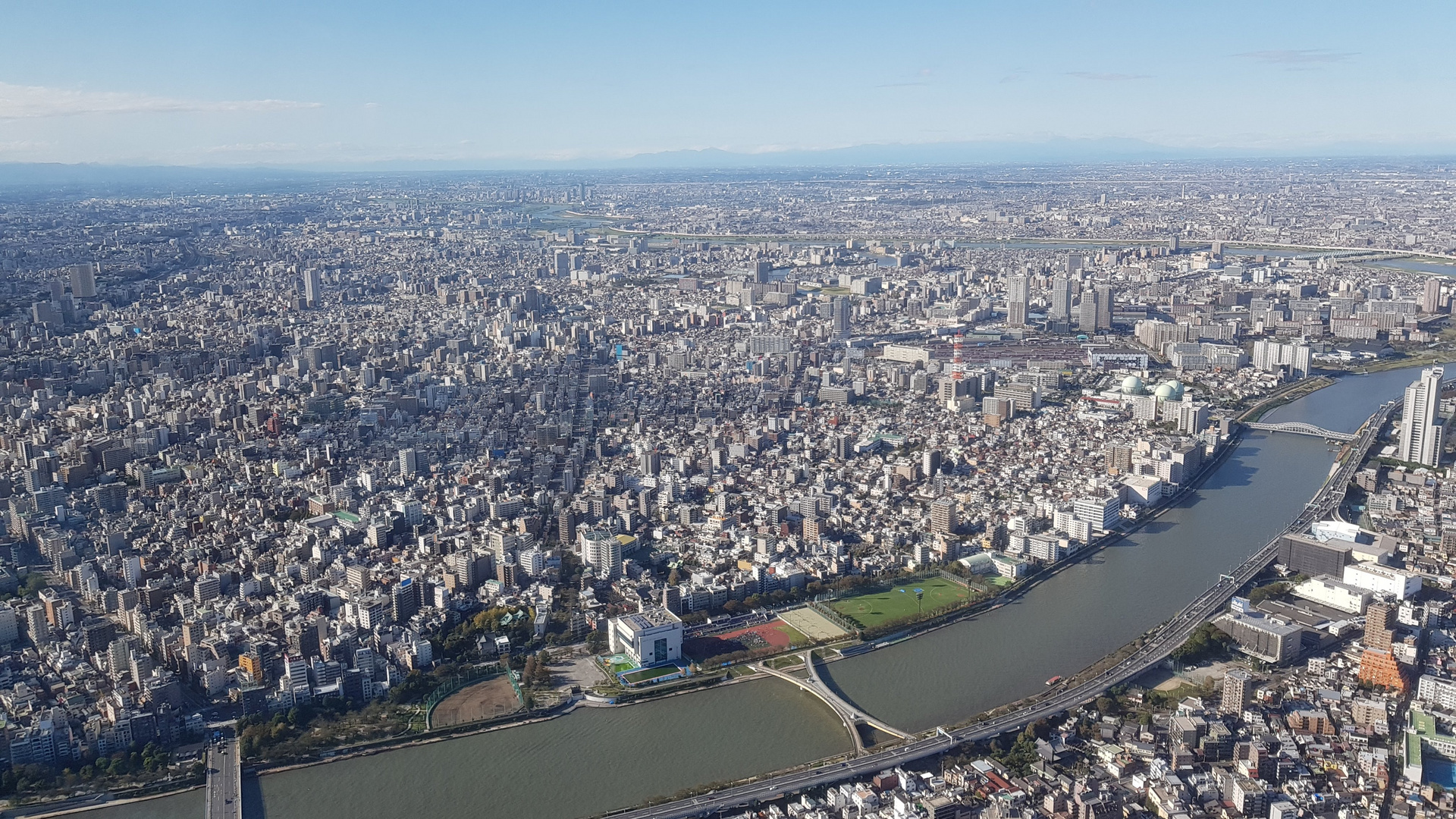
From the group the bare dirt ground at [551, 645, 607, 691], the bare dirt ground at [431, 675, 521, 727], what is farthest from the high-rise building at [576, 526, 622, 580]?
the bare dirt ground at [431, 675, 521, 727]

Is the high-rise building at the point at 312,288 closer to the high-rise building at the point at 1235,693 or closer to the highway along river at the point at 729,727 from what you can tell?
the highway along river at the point at 729,727

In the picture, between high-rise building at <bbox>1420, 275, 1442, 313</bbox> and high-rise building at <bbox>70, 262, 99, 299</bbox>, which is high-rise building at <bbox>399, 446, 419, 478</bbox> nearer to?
high-rise building at <bbox>70, 262, 99, 299</bbox>

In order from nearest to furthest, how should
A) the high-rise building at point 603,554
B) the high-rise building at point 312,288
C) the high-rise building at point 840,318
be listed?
1. the high-rise building at point 603,554
2. the high-rise building at point 840,318
3. the high-rise building at point 312,288

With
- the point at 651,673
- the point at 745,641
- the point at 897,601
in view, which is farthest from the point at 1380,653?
the point at 651,673

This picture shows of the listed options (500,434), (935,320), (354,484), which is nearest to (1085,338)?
(935,320)

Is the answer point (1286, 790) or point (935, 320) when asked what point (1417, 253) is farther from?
point (1286, 790)

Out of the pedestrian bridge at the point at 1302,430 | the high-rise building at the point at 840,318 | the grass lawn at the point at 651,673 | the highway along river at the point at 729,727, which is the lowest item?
the highway along river at the point at 729,727

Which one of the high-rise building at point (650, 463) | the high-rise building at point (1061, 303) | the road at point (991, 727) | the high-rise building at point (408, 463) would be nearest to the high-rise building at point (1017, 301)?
the high-rise building at point (1061, 303)

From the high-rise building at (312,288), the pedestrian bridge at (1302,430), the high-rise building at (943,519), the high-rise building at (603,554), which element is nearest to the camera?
the high-rise building at (603,554)
